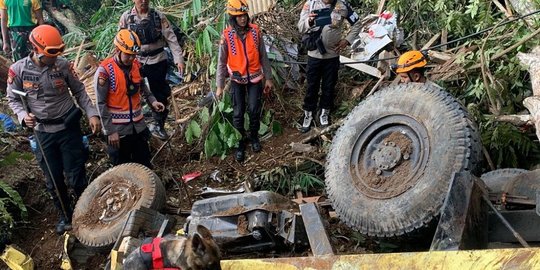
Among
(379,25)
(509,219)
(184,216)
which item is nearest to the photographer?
(509,219)

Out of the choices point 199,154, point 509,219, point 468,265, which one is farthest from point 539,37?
point 199,154

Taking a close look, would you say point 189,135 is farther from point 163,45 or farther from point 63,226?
point 63,226

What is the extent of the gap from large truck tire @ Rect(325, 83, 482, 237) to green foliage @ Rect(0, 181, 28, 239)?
3.16 m

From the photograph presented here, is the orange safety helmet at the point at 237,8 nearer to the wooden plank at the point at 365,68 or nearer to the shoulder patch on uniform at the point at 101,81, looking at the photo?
the shoulder patch on uniform at the point at 101,81

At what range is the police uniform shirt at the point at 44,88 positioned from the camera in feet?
15.7

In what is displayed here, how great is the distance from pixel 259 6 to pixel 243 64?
182 cm

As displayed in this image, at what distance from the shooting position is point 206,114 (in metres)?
6.36

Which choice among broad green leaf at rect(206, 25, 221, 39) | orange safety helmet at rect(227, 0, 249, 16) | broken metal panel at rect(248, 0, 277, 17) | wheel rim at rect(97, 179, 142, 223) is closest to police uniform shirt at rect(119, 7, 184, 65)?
broad green leaf at rect(206, 25, 221, 39)

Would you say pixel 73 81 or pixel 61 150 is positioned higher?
pixel 73 81

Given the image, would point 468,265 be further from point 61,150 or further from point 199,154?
point 199,154

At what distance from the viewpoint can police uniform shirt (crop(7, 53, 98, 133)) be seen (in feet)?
15.7

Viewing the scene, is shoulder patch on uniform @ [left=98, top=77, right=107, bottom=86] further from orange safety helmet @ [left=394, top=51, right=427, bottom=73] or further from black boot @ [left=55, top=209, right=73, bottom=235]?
orange safety helmet @ [left=394, top=51, right=427, bottom=73]

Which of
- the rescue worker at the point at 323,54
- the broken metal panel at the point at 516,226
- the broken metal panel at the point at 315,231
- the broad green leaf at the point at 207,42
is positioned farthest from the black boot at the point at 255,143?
the broken metal panel at the point at 516,226

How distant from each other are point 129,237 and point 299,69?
3.81m
